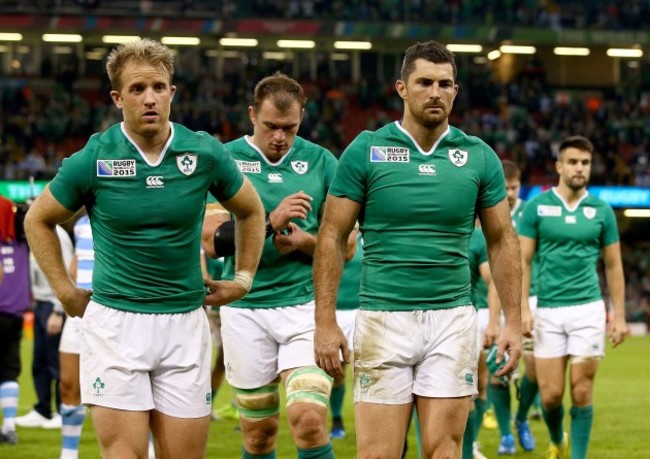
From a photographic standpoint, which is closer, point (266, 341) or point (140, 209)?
point (140, 209)

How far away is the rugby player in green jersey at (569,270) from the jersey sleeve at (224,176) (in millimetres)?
4548

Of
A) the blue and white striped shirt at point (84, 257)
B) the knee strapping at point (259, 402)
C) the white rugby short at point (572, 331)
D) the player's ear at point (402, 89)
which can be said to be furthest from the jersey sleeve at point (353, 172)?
the white rugby short at point (572, 331)

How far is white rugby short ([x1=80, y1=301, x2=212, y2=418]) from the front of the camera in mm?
6066

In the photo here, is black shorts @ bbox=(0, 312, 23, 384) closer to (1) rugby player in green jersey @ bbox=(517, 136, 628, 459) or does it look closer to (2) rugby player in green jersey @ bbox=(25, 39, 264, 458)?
(1) rugby player in green jersey @ bbox=(517, 136, 628, 459)

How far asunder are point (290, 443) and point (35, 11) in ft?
122

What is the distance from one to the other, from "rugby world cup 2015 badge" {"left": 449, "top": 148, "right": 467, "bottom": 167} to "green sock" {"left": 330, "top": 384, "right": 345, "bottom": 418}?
6.41 m

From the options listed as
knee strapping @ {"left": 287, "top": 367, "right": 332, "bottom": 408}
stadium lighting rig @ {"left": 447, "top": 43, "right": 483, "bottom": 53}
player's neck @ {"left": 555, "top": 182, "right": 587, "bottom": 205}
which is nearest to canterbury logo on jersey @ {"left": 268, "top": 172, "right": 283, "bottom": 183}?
knee strapping @ {"left": 287, "top": 367, "right": 332, "bottom": 408}

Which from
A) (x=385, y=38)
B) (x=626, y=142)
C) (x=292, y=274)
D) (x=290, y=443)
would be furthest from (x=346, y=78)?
(x=292, y=274)

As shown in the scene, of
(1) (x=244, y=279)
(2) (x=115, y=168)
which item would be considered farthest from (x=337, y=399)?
(2) (x=115, y=168)

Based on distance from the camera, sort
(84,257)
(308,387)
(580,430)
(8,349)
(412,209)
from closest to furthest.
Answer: (412,209) < (308,387) < (580,430) < (84,257) < (8,349)

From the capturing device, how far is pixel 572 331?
417 inches

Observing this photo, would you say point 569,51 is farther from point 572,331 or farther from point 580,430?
point 580,430

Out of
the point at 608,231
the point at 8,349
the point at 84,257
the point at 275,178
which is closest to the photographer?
the point at 275,178

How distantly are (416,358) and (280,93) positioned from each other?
7.28 ft
